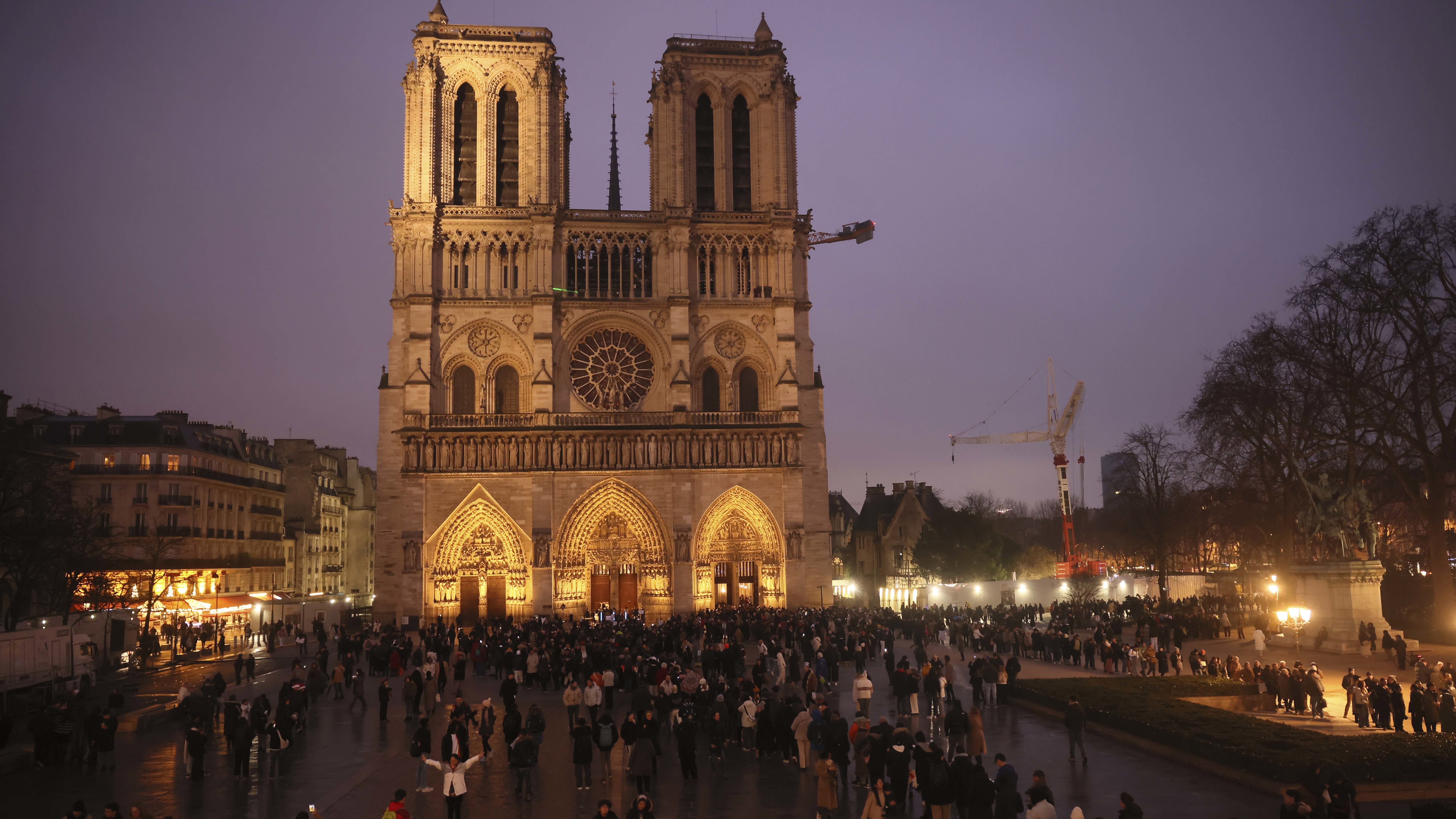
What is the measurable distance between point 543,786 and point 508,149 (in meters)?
38.1

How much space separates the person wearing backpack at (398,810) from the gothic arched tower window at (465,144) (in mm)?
39792

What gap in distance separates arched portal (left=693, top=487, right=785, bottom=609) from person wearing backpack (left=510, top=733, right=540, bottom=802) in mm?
31197

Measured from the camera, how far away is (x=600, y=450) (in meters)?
44.3

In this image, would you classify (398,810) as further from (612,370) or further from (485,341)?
(612,370)

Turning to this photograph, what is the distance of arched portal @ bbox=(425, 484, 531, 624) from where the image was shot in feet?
143

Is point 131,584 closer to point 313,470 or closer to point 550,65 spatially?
point 313,470

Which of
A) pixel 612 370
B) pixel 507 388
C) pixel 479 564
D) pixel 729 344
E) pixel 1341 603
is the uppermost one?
pixel 729 344

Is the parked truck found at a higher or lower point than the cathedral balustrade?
lower

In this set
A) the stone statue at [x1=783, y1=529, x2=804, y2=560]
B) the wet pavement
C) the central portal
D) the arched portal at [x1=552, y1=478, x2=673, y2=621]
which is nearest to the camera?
the wet pavement

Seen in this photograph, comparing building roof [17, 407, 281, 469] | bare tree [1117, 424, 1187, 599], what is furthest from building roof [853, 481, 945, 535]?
building roof [17, 407, 281, 469]

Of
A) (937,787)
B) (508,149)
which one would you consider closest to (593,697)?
(937,787)

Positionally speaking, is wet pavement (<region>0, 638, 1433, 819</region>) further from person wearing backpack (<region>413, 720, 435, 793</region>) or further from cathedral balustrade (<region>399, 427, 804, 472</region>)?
cathedral balustrade (<region>399, 427, 804, 472</region>)

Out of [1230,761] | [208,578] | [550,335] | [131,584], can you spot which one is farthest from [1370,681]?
[208,578]

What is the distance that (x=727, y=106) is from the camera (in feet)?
159
